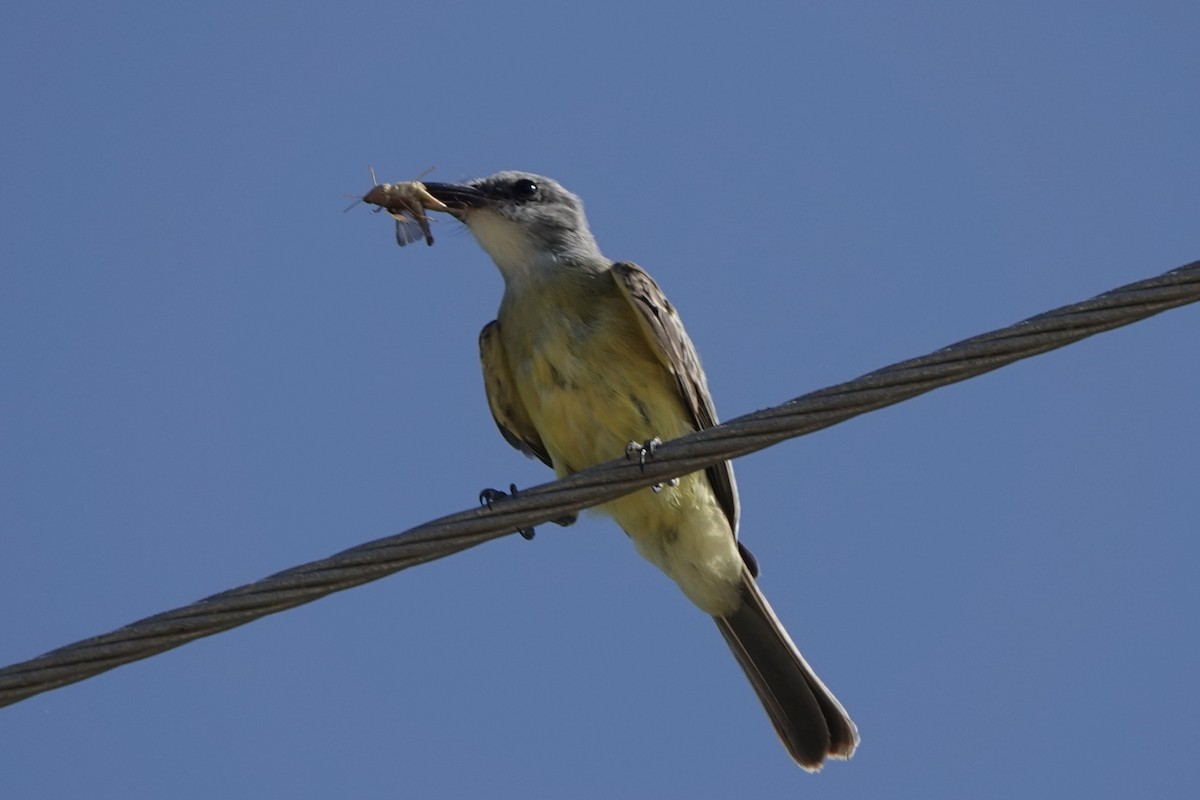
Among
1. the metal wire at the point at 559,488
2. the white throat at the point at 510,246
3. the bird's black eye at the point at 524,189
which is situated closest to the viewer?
the metal wire at the point at 559,488

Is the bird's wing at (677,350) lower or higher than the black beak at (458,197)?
lower

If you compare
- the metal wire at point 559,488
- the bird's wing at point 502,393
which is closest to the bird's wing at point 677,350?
the bird's wing at point 502,393

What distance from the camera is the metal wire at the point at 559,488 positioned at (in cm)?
407

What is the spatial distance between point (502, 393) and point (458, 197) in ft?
3.73

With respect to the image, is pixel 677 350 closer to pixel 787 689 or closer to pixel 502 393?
pixel 502 393

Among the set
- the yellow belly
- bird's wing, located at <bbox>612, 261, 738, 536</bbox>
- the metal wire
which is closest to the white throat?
the yellow belly

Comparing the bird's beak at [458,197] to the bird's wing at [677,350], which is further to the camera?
the bird's beak at [458,197]

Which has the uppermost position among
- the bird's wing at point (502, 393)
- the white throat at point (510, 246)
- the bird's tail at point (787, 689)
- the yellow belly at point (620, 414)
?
the white throat at point (510, 246)

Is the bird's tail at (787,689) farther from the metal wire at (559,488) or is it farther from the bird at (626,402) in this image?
the metal wire at (559,488)

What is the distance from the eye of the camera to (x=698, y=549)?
23.6ft

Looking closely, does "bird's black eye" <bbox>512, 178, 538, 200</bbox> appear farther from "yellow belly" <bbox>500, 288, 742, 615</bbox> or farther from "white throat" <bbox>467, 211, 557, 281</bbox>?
"yellow belly" <bbox>500, 288, 742, 615</bbox>

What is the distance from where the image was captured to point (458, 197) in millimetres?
8109

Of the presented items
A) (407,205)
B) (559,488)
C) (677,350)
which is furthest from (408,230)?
(559,488)

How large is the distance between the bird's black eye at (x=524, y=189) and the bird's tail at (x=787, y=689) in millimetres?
2256
